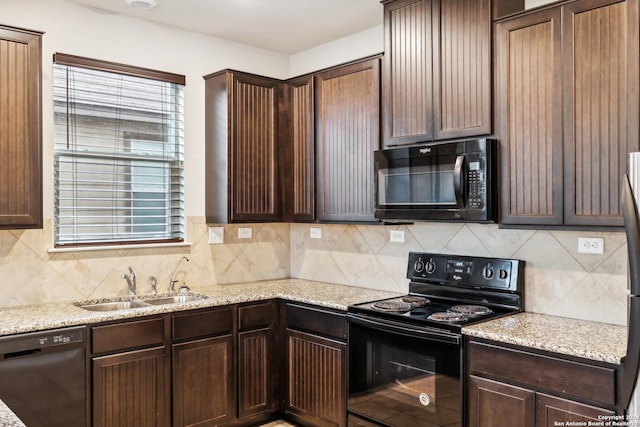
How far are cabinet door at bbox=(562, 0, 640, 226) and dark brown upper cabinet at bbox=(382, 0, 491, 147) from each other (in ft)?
1.42

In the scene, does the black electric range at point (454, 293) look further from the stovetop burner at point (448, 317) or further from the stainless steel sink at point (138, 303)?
the stainless steel sink at point (138, 303)

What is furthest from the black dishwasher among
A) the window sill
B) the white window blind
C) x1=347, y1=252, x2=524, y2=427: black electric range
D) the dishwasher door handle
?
x1=347, y1=252, x2=524, y2=427: black electric range

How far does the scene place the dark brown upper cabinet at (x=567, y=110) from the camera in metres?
2.32

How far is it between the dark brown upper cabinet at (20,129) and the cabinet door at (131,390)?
0.88 m

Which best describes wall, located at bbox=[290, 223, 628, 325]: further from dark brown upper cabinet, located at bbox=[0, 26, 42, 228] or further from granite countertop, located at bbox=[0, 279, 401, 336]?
dark brown upper cabinet, located at bbox=[0, 26, 42, 228]

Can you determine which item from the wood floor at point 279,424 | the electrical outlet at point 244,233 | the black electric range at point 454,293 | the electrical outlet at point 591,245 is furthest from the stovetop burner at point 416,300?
the electrical outlet at point 244,233

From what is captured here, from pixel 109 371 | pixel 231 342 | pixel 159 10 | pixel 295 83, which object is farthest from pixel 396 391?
pixel 159 10

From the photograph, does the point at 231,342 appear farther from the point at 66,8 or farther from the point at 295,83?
the point at 66,8

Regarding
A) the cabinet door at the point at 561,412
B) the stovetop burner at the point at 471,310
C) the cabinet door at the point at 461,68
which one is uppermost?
the cabinet door at the point at 461,68

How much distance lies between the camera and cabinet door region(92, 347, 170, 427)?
2873 mm

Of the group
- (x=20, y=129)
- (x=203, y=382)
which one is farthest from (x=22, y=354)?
(x=20, y=129)

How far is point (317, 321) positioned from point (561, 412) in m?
1.53

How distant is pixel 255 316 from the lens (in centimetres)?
354

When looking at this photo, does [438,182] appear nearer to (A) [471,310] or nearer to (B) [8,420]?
(A) [471,310]
